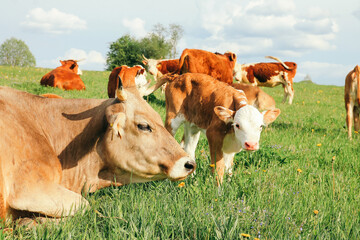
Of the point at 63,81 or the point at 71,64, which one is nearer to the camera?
the point at 63,81

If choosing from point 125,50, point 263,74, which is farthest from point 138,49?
point 263,74

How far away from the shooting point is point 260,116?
4000 mm

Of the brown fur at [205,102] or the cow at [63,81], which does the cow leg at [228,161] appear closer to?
the brown fur at [205,102]

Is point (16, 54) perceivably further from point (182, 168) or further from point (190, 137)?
point (182, 168)

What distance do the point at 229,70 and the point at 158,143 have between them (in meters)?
6.56

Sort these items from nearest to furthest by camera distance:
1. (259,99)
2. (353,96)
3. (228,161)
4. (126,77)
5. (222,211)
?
(222,211) → (228,161) → (259,99) → (353,96) → (126,77)

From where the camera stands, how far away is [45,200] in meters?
2.75

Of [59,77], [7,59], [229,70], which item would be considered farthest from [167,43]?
[229,70]

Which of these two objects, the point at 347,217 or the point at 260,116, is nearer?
the point at 347,217

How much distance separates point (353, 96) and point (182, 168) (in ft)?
25.7

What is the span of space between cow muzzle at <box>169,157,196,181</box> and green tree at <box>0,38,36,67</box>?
75451 millimetres

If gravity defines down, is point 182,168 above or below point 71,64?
below

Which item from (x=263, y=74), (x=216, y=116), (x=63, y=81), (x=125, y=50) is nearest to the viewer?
(x=216, y=116)

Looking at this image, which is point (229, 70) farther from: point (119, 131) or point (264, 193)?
point (119, 131)
